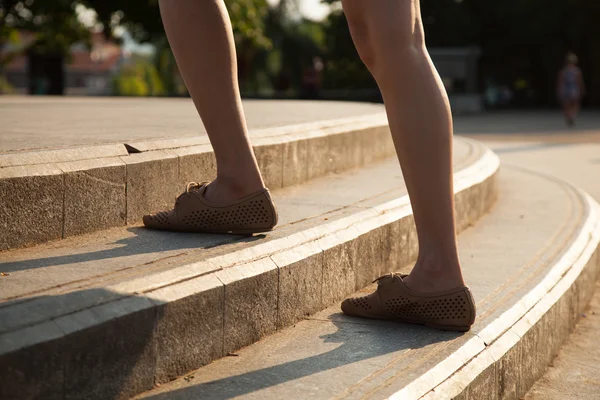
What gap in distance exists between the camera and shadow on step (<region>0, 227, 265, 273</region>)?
246 cm

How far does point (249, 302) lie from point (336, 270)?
0.57m

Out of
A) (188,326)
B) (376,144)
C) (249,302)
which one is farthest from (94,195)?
(376,144)

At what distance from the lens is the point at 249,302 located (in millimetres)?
2529

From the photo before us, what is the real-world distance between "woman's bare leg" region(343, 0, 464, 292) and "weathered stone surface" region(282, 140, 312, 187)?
1.68 metres

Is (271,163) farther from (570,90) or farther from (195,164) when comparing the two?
(570,90)

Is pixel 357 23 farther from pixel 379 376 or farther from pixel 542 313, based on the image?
pixel 542 313

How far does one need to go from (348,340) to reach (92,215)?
2.92 feet

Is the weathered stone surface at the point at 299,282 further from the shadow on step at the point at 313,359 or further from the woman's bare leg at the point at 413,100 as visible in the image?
the woman's bare leg at the point at 413,100

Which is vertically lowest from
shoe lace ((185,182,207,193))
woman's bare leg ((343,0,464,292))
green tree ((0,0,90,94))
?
shoe lace ((185,182,207,193))

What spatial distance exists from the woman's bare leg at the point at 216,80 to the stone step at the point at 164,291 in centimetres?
20

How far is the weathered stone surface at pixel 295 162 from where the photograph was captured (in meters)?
4.25

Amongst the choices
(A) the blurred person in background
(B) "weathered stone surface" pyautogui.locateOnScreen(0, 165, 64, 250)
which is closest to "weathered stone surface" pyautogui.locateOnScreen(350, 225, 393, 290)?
(B) "weathered stone surface" pyautogui.locateOnScreen(0, 165, 64, 250)

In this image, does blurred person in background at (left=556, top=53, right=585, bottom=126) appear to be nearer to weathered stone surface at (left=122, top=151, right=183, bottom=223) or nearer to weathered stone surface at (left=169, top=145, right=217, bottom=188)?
weathered stone surface at (left=169, top=145, right=217, bottom=188)

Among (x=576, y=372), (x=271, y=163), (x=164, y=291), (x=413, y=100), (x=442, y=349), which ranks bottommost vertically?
(x=576, y=372)
